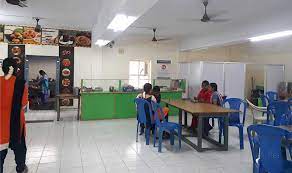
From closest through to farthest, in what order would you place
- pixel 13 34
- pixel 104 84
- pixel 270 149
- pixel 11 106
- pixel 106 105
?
pixel 270 149 → pixel 11 106 → pixel 106 105 → pixel 13 34 → pixel 104 84

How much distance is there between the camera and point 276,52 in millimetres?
9703

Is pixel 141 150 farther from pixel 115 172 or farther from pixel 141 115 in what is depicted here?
pixel 115 172

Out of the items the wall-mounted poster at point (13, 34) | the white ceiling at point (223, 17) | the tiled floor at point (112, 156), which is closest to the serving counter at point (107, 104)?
the tiled floor at point (112, 156)

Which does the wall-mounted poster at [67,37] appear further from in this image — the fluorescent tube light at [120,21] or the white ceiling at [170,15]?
the fluorescent tube light at [120,21]

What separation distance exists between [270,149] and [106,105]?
546cm

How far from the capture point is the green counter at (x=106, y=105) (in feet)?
23.6

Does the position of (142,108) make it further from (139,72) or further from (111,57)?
(139,72)

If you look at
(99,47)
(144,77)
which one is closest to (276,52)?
(144,77)

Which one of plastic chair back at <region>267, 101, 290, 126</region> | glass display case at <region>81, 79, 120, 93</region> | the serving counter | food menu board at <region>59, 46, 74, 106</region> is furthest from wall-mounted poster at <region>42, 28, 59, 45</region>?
plastic chair back at <region>267, 101, 290, 126</region>

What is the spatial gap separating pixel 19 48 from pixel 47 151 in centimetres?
520

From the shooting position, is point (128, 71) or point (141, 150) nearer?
point (141, 150)

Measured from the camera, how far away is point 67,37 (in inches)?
345

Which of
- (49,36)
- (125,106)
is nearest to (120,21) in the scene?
(125,106)

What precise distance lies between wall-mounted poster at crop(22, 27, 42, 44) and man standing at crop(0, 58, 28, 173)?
591 cm
